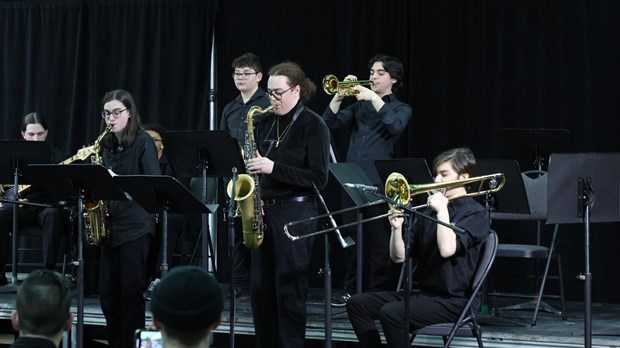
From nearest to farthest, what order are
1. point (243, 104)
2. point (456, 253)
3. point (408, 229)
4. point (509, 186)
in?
point (408, 229)
point (456, 253)
point (509, 186)
point (243, 104)

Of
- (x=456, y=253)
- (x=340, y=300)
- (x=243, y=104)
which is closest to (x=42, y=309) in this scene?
(x=456, y=253)

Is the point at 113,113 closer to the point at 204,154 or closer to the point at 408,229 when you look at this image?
the point at 204,154

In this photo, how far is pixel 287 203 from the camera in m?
6.14

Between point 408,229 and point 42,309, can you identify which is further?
point 408,229

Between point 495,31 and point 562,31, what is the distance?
1.81 ft

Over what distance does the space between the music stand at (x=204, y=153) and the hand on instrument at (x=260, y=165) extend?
46cm

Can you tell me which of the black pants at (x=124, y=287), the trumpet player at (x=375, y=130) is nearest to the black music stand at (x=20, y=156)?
the black pants at (x=124, y=287)

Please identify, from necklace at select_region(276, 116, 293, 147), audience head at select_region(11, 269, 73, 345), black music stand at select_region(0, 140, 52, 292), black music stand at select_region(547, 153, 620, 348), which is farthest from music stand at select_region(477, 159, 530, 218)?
audience head at select_region(11, 269, 73, 345)

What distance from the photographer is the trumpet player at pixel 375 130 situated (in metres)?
7.69

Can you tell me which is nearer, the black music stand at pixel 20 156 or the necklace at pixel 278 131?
the necklace at pixel 278 131

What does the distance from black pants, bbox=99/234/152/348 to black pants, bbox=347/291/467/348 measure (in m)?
1.50

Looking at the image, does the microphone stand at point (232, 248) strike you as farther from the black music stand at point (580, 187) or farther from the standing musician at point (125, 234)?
the black music stand at point (580, 187)

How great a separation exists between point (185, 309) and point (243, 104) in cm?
517

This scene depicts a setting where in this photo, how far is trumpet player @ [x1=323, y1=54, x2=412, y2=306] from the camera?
7.69 m
